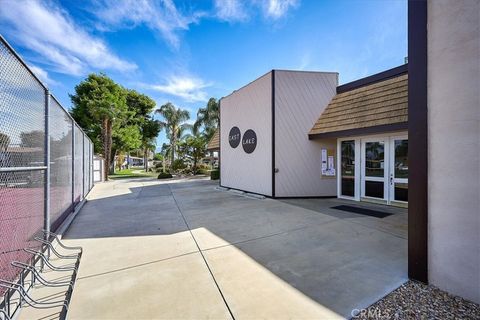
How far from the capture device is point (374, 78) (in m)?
7.38

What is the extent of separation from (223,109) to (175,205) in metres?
6.66

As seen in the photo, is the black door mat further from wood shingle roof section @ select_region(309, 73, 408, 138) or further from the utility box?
wood shingle roof section @ select_region(309, 73, 408, 138)

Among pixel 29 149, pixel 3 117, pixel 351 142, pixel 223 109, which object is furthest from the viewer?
pixel 223 109

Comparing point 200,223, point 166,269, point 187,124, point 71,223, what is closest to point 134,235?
point 200,223

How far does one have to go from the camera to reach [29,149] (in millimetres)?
2723

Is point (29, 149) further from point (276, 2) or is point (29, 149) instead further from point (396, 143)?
point (396, 143)

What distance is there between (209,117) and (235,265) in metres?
23.1

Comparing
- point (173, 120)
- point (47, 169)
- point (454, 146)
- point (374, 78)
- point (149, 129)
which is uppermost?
point (173, 120)

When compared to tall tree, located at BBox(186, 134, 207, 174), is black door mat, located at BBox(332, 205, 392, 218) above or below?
below

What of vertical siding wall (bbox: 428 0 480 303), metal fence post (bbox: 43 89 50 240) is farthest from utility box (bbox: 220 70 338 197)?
metal fence post (bbox: 43 89 50 240)

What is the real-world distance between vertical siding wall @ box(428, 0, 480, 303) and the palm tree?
24989mm

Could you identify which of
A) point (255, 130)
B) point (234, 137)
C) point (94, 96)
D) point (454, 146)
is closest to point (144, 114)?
point (94, 96)

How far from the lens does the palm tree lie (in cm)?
2572

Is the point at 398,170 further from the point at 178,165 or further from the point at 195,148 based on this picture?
the point at 178,165
